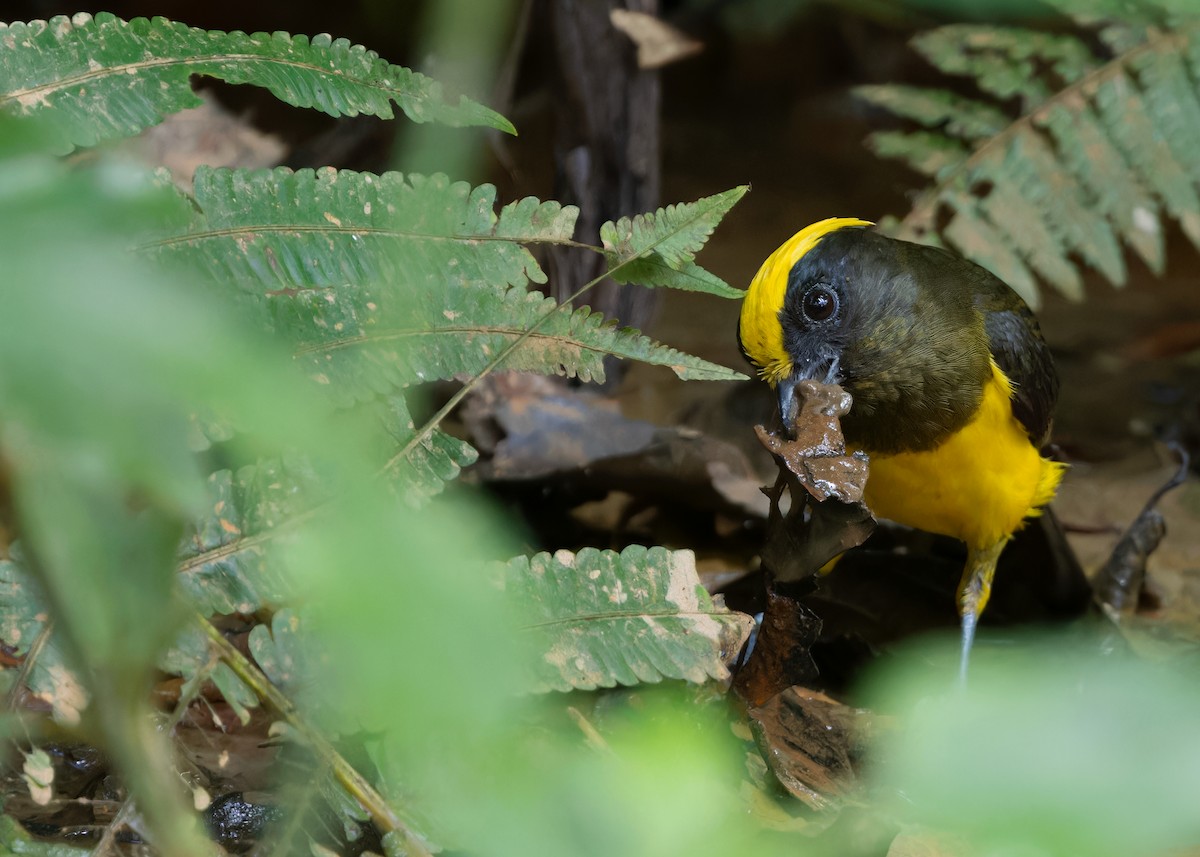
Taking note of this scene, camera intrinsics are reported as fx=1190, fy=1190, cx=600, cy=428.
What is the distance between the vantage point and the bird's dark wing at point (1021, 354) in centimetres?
304

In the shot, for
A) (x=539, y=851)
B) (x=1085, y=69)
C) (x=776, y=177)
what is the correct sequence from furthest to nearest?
(x=776, y=177)
(x=1085, y=69)
(x=539, y=851)

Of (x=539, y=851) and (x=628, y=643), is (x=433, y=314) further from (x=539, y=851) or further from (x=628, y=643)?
(x=539, y=851)

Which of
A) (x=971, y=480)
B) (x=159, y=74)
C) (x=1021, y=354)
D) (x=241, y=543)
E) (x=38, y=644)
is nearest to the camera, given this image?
(x=38, y=644)

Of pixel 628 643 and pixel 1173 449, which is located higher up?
pixel 628 643

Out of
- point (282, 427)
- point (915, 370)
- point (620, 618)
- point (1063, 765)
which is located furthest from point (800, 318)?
point (282, 427)

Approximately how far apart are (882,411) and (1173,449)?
171cm

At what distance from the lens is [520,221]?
1743 millimetres

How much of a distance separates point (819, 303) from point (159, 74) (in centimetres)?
165

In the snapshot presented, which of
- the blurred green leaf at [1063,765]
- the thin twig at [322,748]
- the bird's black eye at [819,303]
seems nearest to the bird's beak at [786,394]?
the bird's black eye at [819,303]

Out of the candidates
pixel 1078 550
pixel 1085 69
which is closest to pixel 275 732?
pixel 1078 550

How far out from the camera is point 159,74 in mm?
1662

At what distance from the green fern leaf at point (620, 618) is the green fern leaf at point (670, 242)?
0.42 metres

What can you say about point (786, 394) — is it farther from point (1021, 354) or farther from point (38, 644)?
point (38, 644)

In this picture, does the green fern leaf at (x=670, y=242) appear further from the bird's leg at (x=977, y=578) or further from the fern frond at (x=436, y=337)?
the bird's leg at (x=977, y=578)
